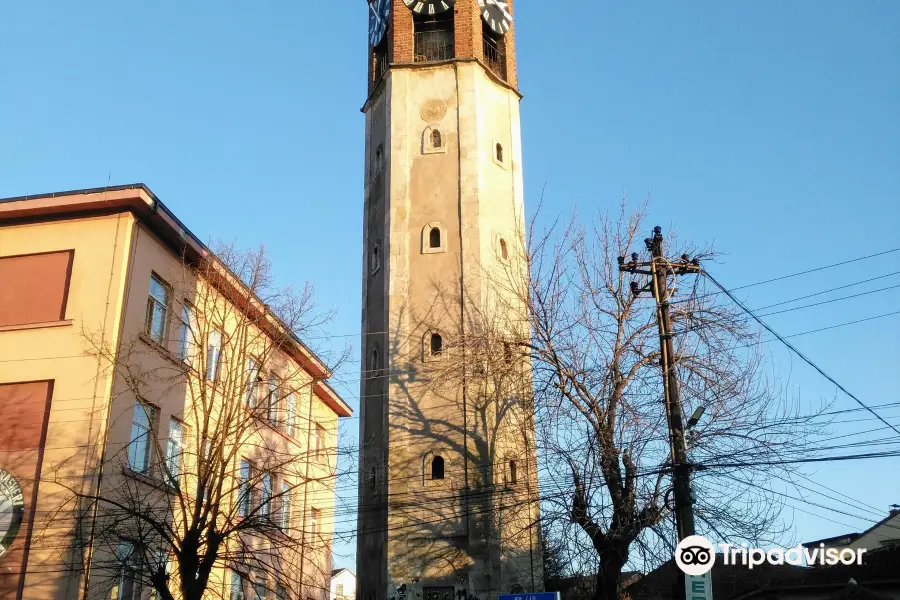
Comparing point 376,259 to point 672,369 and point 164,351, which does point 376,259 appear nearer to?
point 164,351

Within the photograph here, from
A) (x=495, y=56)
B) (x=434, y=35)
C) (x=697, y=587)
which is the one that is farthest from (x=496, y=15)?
(x=697, y=587)

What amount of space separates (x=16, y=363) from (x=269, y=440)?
30.4 feet

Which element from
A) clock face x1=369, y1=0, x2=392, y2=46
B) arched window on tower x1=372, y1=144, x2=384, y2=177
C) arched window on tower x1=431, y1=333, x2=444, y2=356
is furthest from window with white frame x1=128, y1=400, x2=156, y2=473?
clock face x1=369, y1=0, x2=392, y2=46

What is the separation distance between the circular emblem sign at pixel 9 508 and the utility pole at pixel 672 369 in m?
14.3

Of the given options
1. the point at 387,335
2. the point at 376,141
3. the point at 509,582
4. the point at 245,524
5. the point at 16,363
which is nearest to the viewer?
the point at 245,524

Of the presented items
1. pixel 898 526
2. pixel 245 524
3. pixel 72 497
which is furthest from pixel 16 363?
pixel 898 526

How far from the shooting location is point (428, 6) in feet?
118

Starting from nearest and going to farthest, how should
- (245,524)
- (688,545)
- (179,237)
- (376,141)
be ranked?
(688,545) → (245,524) → (179,237) → (376,141)

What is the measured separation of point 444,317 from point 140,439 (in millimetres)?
11679

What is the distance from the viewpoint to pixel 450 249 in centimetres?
3164

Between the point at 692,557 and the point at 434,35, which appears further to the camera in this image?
the point at 434,35

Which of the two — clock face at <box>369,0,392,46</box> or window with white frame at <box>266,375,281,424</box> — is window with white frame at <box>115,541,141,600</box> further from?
clock face at <box>369,0,392,46</box>

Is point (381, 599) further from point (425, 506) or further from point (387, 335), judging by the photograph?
point (387, 335)

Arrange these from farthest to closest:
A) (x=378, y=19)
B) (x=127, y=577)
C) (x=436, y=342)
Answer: (x=378, y=19) < (x=436, y=342) < (x=127, y=577)
